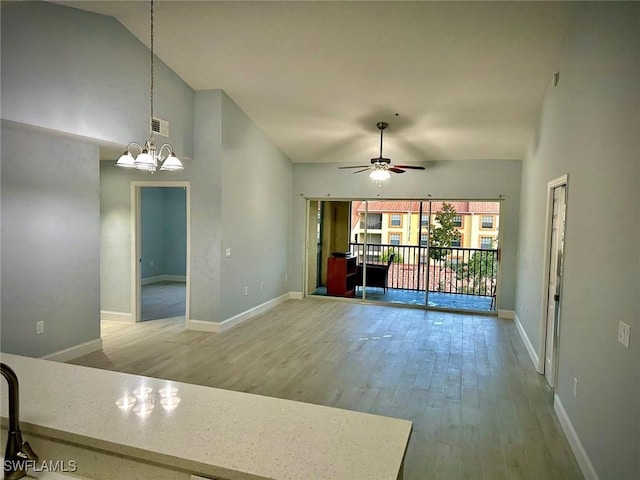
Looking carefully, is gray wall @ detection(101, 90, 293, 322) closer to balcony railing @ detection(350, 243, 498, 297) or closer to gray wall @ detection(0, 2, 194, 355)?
gray wall @ detection(0, 2, 194, 355)

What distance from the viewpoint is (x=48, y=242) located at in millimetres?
4109

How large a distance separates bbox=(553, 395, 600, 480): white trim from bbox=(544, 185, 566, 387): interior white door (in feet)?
2.10

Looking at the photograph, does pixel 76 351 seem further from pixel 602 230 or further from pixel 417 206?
pixel 417 206

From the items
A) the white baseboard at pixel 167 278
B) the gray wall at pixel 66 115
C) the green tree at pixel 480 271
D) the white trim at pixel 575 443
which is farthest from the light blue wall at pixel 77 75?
the green tree at pixel 480 271

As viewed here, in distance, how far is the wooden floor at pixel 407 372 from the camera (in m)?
2.89

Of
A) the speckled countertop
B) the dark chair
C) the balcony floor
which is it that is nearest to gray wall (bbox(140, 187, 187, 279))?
the balcony floor

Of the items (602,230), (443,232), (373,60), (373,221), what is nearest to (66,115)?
(373,60)

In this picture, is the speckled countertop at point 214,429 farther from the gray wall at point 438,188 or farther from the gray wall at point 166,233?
the gray wall at point 166,233

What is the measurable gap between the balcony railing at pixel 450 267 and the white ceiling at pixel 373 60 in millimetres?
2029

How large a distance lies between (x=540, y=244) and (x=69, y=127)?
5.20 metres

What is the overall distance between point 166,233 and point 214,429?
9263mm

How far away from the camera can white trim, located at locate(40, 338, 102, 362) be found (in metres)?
4.25

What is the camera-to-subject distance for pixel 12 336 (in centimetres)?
381

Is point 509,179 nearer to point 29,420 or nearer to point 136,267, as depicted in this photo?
point 136,267
